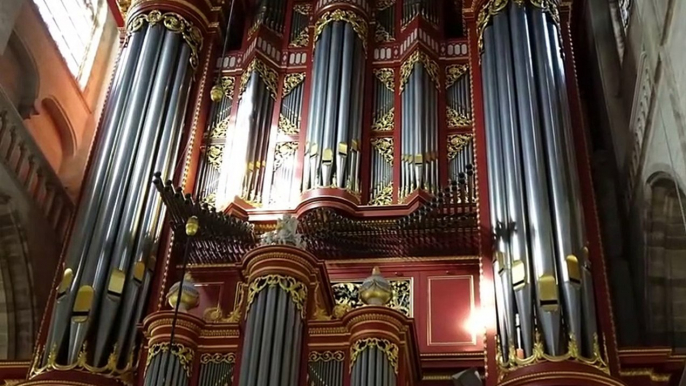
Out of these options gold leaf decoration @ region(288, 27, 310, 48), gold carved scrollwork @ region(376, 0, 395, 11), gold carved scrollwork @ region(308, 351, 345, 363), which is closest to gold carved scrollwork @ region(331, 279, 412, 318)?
gold carved scrollwork @ region(308, 351, 345, 363)

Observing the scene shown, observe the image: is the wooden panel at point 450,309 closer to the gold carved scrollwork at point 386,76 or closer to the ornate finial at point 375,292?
the ornate finial at point 375,292

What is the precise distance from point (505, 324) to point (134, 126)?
186 inches

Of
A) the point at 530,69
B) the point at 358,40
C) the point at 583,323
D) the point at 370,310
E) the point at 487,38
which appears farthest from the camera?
the point at 358,40

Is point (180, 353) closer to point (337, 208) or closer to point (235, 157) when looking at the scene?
point (337, 208)

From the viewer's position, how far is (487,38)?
1155cm

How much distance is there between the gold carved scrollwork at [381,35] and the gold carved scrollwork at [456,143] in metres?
1.96

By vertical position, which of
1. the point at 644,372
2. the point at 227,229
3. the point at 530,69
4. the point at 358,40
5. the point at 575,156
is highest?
the point at 358,40

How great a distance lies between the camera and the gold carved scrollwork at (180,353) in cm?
814

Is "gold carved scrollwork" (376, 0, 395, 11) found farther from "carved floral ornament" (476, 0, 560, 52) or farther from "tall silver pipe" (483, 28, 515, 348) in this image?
"tall silver pipe" (483, 28, 515, 348)

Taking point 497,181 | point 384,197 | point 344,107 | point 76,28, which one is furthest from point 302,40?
point 497,181

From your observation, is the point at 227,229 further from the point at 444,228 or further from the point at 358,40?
the point at 358,40

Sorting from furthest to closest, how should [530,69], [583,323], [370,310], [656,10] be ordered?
[530,69], [656,10], [583,323], [370,310]

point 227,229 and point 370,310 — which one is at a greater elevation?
point 227,229

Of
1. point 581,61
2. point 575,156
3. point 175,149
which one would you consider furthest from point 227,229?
point 581,61
